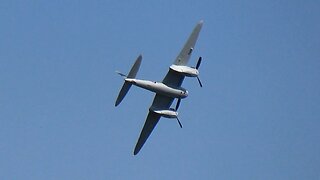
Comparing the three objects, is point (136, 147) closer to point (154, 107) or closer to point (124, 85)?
point (154, 107)

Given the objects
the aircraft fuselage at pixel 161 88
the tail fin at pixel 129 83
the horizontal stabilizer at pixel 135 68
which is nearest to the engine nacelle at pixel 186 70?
the aircraft fuselage at pixel 161 88

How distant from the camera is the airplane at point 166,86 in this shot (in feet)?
367

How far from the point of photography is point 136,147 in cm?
12625

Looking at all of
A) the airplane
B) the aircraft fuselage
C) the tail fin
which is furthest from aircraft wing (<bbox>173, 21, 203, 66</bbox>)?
the tail fin

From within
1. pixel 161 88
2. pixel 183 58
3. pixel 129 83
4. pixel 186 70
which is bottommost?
pixel 129 83

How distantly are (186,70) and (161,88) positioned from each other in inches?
227

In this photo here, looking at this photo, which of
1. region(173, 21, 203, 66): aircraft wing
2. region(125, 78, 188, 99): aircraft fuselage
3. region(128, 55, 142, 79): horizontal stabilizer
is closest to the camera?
region(128, 55, 142, 79): horizontal stabilizer

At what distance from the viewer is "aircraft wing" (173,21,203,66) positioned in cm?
11875

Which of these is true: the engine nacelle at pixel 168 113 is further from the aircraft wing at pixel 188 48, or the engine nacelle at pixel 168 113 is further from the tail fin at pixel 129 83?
the tail fin at pixel 129 83

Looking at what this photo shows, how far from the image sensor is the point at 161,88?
4547 inches

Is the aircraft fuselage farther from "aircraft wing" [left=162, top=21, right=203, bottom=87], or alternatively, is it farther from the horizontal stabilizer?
"aircraft wing" [left=162, top=21, right=203, bottom=87]

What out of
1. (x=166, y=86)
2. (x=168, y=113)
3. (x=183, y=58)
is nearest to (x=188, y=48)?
(x=183, y=58)

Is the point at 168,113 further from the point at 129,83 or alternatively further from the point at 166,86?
the point at 129,83

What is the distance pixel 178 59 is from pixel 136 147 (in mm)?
18693
